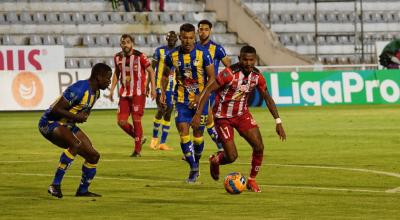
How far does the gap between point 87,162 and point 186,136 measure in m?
2.69

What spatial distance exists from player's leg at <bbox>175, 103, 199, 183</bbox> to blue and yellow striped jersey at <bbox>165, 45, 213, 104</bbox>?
132 millimetres

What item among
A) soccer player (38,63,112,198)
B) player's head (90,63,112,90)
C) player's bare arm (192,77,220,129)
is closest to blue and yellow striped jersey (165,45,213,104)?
player's bare arm (192,77,220,129)

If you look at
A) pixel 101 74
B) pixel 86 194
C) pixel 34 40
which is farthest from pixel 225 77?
pixel 34 40

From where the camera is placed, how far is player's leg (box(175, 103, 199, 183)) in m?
16.5

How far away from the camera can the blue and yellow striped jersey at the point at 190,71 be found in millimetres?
16969

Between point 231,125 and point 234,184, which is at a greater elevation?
point 231,125

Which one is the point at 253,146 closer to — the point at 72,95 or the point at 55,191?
the point at 72,95

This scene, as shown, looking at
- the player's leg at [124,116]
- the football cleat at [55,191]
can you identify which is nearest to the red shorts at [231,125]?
the football cleat at [55,191]

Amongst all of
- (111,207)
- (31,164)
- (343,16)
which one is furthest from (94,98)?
(343,16)

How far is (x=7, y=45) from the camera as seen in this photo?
140ft

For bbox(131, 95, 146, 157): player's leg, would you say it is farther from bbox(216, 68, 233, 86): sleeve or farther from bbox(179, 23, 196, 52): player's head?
bbox(216, 68, 233, 86): sleeve

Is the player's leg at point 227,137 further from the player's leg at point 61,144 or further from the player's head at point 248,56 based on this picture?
the player's leg at point 61,144

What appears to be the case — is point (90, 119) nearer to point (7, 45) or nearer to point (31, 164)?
point (7, 45)

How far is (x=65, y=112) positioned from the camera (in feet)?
46.5
